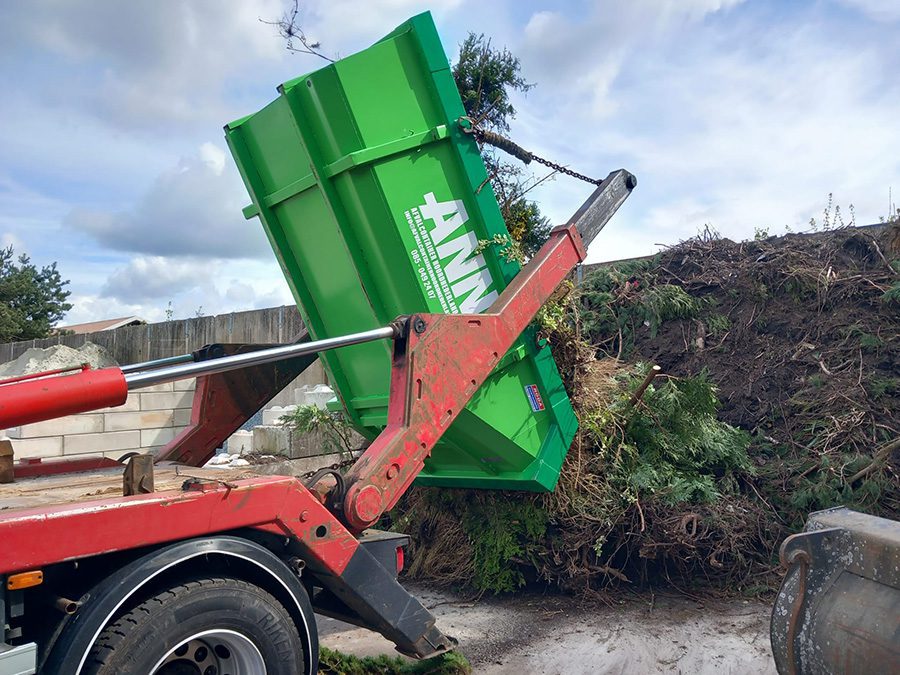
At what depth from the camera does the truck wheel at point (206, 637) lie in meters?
2.37

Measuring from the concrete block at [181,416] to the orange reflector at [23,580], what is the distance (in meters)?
5.79

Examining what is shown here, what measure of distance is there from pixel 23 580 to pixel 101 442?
18.0ft

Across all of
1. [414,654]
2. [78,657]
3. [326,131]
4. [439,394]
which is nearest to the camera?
[78,657]

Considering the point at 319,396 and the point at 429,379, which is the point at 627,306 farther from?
the point at 429,379

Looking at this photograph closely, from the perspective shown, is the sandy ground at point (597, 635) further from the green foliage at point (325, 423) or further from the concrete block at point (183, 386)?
the concrete block at point (183, 386)

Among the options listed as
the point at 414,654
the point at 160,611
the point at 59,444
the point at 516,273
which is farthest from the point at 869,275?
the point at 59,444

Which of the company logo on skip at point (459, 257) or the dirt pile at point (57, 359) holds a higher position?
the dirt pile at point (57, 359)

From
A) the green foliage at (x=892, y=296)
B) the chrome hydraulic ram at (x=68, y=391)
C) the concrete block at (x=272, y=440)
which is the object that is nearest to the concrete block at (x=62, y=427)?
the concrete block at (x=272, y=440)

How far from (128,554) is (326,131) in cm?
230

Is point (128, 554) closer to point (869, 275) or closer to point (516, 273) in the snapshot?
point (516, 273)

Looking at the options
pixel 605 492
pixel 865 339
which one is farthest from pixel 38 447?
pixel 865 339

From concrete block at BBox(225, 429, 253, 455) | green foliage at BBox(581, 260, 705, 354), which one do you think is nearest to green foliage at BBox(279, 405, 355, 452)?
concrete block at BBox(225, 429, 253, 455)

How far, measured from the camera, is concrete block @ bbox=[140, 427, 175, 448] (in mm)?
7609

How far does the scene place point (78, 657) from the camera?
2289mm
